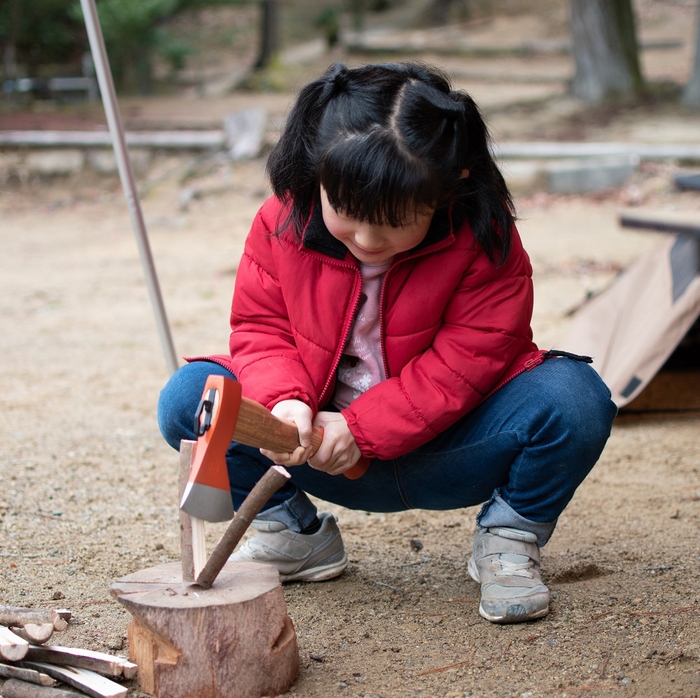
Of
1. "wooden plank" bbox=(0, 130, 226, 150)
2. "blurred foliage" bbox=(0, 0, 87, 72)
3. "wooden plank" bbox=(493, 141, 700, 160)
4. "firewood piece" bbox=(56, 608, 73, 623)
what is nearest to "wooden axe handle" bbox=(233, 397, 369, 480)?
"firewood piece" bbox=(56, 608, 73, 623)

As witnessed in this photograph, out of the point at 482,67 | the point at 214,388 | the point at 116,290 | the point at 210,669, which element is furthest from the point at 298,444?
the point at 482,67

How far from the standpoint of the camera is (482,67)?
16219 mm

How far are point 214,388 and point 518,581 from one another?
778 millimetres

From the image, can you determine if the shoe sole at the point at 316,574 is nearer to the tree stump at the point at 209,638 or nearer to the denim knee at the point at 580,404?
the tree stump at the point at 209,638

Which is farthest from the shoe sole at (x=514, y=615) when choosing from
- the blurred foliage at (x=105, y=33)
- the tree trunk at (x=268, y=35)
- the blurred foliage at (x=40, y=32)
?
the tree trunk at (x=268, y=35)

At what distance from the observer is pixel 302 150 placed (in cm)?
166

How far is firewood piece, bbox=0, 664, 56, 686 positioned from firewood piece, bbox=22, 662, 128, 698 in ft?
0.06

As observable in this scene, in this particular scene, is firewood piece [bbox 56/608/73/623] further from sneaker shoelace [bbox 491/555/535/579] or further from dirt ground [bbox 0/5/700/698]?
sneaker shoelace [bbox 491/555/535/579]

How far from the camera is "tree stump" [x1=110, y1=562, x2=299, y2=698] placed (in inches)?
56.3

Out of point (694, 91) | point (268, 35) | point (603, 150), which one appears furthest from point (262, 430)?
point (268, 35)

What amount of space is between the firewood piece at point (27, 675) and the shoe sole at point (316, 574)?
636 mm

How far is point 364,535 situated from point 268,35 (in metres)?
14.7

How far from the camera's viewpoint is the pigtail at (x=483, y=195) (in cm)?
166

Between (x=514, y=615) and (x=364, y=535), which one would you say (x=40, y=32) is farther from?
(x=514, y=615)
